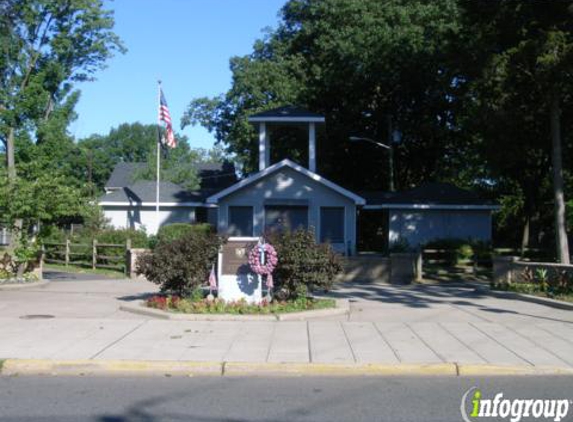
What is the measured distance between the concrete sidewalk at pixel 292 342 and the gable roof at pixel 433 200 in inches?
875

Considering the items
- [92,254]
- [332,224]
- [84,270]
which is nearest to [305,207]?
[332,224]

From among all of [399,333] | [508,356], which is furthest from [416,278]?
[508,356]

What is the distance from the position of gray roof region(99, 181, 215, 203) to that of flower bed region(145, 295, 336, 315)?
23.2 metres

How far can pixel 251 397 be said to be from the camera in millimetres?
7680

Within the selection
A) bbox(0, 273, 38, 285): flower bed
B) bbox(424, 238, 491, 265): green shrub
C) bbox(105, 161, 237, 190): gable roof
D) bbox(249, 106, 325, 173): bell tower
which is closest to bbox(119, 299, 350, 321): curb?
bbox(0, 273, 38, 285): flower bed

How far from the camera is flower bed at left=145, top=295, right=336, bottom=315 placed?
1344cm

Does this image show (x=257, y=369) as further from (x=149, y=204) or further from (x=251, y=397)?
(x=149, y=204)

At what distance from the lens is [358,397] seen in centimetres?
769

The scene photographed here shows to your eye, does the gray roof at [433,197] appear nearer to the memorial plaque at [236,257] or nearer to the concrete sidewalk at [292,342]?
the memorial plaque at [236,257]

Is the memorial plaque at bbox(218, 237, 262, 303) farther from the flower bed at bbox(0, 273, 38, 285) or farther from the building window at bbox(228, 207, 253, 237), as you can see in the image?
the building window at bbox(228, 207, 253, 237)

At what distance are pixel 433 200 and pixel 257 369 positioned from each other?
90.5 feet

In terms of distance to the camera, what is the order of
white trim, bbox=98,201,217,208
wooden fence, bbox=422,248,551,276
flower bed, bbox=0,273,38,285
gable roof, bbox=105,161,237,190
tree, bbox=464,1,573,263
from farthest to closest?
gable roof, bbox=105,161,237,190
white trim, bbox=98,201,217,208
wooden fence, bbox=422,248,551,276
tree, bbox=464,1,573,263
flower bed, bbox=0,273,38,285

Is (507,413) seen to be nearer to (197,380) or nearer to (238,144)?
(197,380)

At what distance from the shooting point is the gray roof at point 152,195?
37.7 metres
